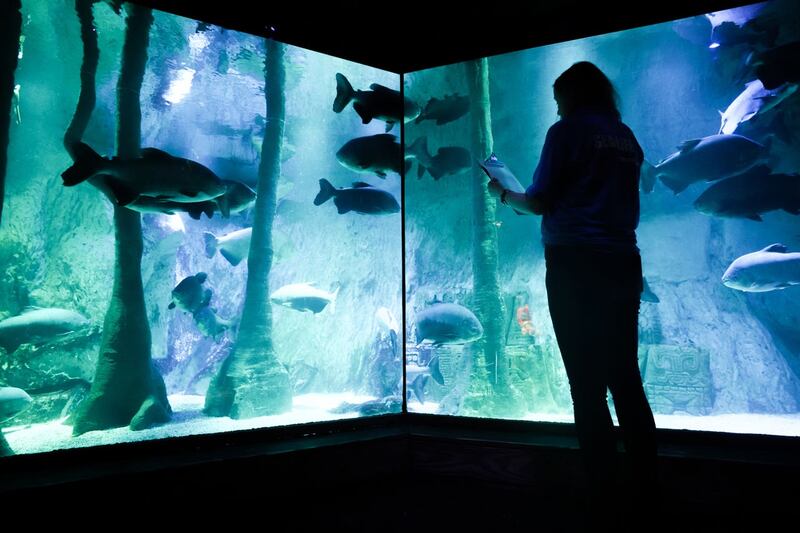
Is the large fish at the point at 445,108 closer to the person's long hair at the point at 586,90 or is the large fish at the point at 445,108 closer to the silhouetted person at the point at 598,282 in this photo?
the person's long hair at the point at 586,90

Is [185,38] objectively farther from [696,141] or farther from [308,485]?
[696,141]

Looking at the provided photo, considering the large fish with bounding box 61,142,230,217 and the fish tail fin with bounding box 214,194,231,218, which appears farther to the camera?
the fish tail fin with bounding box 214,194,231,218

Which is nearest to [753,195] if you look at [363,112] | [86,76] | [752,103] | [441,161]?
[752,103]

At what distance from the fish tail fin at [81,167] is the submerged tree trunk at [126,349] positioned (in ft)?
3.76

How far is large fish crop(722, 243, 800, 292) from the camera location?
3.83 m

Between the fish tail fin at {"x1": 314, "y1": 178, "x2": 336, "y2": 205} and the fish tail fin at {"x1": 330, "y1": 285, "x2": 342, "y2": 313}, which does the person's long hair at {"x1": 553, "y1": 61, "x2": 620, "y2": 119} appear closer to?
the fish tail fin at {"x1": 314, "y1": 178, "x2": 336, "y2": 205}

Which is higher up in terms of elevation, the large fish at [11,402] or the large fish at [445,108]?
the large fish at [445,108]

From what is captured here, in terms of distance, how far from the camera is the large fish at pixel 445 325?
13.6ft

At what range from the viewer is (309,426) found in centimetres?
307

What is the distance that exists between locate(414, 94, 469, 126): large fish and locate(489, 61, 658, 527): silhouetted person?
217 cm

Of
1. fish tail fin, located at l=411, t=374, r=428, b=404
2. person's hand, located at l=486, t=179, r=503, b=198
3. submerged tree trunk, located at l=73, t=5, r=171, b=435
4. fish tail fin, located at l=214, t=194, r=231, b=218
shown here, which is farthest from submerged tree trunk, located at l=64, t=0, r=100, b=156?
person's hand, located at l=486, t=179, r=503, b=198

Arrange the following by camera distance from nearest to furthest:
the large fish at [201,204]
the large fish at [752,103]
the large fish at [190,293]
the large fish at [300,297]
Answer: the large fish at [201,204] → the large fish at [752,103] → the large fish at [190,293] → the large fish at [300,297]

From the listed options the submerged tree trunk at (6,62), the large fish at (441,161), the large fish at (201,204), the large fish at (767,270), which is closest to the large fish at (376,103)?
the large fish at (441,161)

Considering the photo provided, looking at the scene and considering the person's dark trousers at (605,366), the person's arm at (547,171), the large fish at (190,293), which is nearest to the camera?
the person's dark trousers at (605,366)
